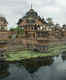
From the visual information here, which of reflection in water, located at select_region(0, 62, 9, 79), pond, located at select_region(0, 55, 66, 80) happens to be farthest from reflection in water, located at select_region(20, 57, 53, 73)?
reflection in water, located at select_region(0, 62, 9, 79)

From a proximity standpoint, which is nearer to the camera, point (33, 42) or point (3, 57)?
point (3, 57)

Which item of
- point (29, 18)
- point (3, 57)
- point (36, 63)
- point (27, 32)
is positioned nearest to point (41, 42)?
point (27, 32)

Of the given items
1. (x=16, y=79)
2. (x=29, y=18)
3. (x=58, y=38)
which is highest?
(x=29, y=18)

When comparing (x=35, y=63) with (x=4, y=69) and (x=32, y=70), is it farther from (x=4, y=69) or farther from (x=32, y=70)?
(x=4, y=69)

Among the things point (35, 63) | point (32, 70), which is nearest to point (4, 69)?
point (32, 70)

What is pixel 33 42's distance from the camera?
2922 cm

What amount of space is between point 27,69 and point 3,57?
6016 millimetres

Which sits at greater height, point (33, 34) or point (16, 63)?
point (33, 34)

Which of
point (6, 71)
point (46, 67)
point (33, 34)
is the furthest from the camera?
point (33, 34)

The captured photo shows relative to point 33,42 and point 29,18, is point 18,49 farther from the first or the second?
point 29,18

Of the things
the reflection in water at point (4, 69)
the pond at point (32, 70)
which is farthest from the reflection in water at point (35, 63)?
the reflection in water at point (4, 69)

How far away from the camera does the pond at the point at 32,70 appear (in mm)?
15586

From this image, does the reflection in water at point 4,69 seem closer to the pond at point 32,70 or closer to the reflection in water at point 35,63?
the pond at point 32,70

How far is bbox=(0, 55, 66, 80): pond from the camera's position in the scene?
15.6 m
